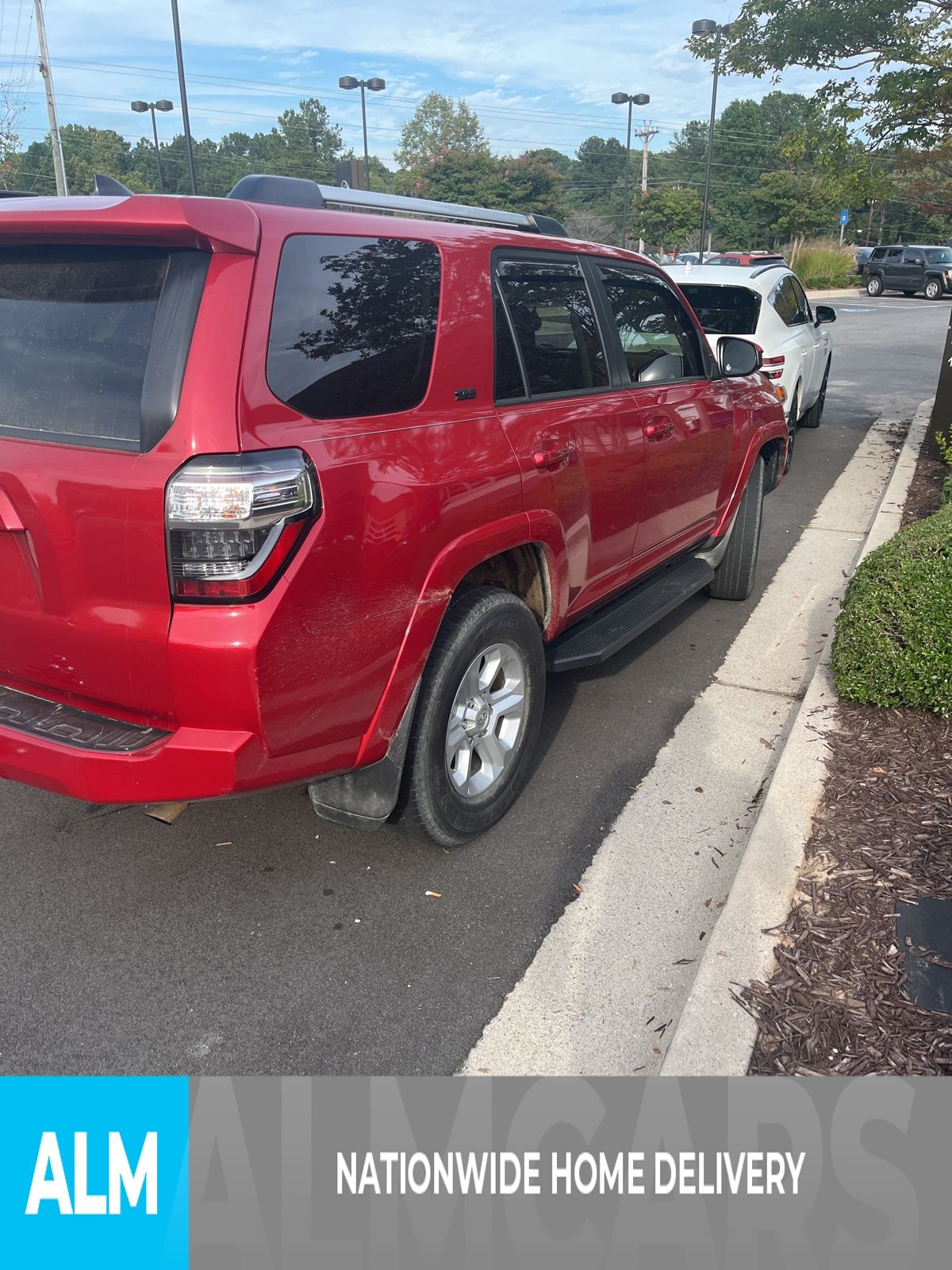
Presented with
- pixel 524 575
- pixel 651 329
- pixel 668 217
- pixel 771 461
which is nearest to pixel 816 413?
pixel 771 461

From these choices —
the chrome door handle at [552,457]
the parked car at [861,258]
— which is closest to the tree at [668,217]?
the parked car at [861,258]

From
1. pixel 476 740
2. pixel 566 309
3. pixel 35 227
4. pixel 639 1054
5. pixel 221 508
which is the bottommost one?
pixel 639 1054

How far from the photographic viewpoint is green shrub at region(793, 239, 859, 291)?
44938mm

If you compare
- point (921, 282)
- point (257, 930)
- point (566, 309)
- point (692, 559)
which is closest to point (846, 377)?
point (692, 559)

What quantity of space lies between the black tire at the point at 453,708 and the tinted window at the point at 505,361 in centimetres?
67

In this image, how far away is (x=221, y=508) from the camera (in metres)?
2.47

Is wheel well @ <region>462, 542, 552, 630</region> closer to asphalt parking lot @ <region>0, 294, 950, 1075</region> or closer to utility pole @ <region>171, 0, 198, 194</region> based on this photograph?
asphalt parking lot @ <region>0, 294, 950, 1075</region>

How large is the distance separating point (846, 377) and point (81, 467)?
16.4 m

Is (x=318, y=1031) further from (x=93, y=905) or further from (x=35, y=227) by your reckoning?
(x=35, y=227)

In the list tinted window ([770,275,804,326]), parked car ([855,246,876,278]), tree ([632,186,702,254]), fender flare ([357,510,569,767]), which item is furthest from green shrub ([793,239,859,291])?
fender flare ([357,510,569,767])

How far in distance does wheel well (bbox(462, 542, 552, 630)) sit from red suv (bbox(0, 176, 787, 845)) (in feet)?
0.10

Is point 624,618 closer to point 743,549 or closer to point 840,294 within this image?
point 743,549

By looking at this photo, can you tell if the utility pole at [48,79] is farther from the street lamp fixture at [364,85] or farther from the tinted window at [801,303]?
the tinted window at [801,303]

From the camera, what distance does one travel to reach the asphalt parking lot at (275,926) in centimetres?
276
